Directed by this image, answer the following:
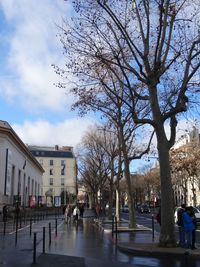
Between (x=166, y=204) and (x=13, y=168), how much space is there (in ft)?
→ 193

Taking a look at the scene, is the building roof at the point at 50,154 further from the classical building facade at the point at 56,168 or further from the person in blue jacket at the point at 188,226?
the person in blue jacket at the point at 188,226

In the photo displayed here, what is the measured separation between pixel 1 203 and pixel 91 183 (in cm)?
2086

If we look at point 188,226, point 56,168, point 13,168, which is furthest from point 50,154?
point 188,226

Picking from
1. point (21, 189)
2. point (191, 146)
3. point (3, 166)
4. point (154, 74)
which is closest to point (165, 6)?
point (154, 74)

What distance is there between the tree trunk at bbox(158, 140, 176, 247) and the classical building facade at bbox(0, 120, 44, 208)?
2915 cm

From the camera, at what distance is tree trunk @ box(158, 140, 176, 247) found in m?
18.1

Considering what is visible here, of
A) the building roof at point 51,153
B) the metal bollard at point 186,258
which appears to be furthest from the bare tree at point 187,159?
the building roof at point 51,153

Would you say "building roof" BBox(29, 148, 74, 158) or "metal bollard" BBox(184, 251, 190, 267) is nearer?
"metal bollard" BBox(184, 251, 190, 267)

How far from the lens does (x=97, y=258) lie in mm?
15648

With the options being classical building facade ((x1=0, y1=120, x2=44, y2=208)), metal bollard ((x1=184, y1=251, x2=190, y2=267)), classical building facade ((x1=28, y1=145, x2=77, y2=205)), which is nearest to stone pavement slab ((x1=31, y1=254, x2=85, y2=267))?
metal bollard ((x1=184, y1=251, x2=190, y2=267))

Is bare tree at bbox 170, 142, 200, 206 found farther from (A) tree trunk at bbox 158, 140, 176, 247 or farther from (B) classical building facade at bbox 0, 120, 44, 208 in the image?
(A) tree trunk at bbox 158, 140, 176, 247

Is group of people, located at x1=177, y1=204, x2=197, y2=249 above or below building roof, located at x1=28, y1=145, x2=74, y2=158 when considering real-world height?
below

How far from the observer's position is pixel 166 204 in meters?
18.5

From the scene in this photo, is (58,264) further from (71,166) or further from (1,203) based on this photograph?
(71,166)
